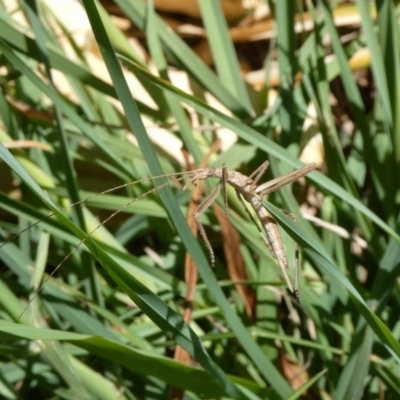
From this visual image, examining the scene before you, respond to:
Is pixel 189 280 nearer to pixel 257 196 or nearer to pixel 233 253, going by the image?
pixel 233 253

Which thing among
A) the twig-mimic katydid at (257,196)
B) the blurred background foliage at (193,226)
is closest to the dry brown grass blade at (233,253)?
the blurred background foliage at (193,226)

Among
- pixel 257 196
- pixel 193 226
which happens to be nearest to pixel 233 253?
pixel 193 226

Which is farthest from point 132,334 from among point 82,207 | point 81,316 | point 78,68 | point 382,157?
point 382,157

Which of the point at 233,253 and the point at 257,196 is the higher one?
the point at 257,196

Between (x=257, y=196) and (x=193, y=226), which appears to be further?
(x=193, y=226)

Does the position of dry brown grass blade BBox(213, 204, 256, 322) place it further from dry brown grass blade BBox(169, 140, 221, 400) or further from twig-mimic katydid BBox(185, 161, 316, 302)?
twig-mimic katydid BBox(185, 161, 316, 302)

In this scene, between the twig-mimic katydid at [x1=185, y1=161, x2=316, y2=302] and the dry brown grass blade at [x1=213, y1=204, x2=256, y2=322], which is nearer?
the twig-mimic katydid at [x1=185, y1=161, x2=316, y2=302]

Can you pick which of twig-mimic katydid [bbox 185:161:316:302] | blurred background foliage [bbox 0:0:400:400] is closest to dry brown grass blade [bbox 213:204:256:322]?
blurred background foliage [bbox 0:0:400:400]

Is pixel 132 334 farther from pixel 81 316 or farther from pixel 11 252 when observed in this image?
pixel 11 252

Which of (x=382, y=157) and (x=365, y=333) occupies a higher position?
(x=382, y=157)
